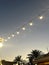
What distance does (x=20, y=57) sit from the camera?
3243 inches

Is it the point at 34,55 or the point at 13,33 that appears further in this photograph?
the point at 34,55

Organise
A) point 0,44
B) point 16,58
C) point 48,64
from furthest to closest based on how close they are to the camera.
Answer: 1. point 16,58
2. point 0,44
3. point 48,64

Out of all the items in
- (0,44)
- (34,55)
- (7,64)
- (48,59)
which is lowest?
(48,59)

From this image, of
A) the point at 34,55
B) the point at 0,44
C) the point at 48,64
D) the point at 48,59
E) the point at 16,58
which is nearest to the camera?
the point at 48,59

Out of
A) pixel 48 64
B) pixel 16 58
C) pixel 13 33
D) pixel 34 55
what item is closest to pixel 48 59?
pixel 48 64

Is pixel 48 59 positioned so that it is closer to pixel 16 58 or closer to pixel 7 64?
pixel 7 64

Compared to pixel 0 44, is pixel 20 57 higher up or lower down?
higher up

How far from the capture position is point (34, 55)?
71688 mm

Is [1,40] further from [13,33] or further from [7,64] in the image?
[7,64]

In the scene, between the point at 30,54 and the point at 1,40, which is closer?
the point at 1,40

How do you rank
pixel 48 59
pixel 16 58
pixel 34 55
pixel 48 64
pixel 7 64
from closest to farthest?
pixel 48 59, pixel 48 64, pixel 7 64, pixel 34 55, pixel 16 58

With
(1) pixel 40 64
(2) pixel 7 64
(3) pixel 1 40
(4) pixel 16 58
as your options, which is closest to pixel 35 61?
(1) pixel 40 64

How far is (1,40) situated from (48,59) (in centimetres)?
673

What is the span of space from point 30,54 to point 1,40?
55.4 metres
